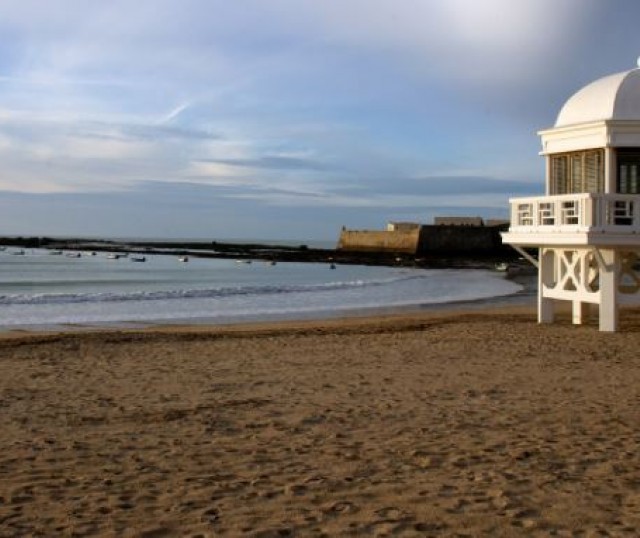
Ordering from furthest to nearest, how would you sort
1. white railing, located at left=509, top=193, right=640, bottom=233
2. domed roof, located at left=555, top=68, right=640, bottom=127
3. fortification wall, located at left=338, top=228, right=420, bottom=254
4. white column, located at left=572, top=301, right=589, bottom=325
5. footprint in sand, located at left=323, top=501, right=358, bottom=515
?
fortification wall, located at left=338, top=228, right=420, bottom=254
white column, located at left=572, top=301, right=589, bottom=325
domed roof, located at left=555, top=68, right=640, bottom=127
white railing, located at left=509, top=193, right=640, bottom=233
footprint in sand, located at left=323, top=501, right=358, bottom=515

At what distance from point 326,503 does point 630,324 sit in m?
15.1

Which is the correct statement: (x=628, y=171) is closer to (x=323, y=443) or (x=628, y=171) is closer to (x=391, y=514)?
(x=323, y=443)

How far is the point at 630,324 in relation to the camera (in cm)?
1900

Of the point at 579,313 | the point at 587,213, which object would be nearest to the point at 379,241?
the point at 579,313

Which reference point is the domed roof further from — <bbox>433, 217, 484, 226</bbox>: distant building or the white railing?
<bbox>433, 217, 484, 226</bbox>: distant building

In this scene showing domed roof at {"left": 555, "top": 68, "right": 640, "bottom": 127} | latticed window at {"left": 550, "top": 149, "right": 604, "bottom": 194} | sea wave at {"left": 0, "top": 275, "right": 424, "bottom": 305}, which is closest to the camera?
domed roof at {"left": 555, "top": 68, "right": 640, "bottom": 127}

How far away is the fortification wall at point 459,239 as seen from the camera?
276 ft

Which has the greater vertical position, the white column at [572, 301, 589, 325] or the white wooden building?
the white wooden building

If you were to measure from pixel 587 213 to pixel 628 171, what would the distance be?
157 centimetres

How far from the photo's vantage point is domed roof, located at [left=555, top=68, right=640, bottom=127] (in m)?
15.5

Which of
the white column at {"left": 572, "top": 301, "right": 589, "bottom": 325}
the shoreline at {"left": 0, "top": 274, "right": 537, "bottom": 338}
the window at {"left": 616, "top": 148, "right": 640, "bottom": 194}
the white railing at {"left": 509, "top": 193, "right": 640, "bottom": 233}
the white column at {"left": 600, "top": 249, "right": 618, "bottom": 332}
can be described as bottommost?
the shoreline at {"left": 0, "top": 274, "right": 537, "bottom": 338}

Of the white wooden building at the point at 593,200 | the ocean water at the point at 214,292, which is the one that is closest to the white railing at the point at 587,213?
the white wooden building at the point at 593,200

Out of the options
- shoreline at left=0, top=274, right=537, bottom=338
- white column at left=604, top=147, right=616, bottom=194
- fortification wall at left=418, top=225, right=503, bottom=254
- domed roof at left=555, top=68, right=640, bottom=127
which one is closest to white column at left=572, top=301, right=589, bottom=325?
white column at left=604, top=147, right=616, bottom=194

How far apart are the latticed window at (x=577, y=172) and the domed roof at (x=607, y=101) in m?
0.68
